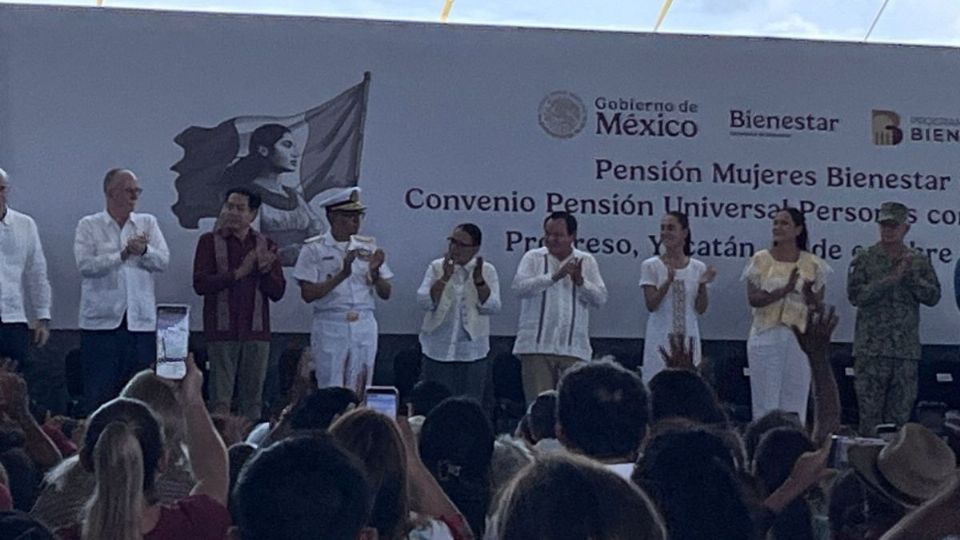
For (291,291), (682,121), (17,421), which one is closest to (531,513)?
(17,421)

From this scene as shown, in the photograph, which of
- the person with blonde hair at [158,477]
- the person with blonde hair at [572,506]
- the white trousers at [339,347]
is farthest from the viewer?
the white trousers at [339,347]

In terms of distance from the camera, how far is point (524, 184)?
10.6 m

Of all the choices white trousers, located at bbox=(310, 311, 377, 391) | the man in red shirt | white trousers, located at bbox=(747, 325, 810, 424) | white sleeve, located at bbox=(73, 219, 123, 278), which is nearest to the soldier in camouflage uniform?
white trousers, located at bbox=(747, 325, 810, 424)

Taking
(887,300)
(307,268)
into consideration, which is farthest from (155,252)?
(887,300)

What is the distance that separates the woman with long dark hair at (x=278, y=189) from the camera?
10.3 meters

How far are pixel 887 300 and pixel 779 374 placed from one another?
2.88 feet

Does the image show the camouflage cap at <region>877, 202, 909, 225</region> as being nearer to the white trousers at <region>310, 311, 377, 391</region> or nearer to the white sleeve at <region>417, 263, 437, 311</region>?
the white sleeve at <region>417, 263, 437, 311</region>

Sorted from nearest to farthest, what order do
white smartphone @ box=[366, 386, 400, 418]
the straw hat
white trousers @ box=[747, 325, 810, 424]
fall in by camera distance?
the straw hat
white smartphone @ box=[366, 386, 400, 418]
white trousers @ box=[747, 325, 810, 424]

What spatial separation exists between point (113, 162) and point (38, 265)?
1.03 m

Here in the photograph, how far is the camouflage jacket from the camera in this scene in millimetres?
9984

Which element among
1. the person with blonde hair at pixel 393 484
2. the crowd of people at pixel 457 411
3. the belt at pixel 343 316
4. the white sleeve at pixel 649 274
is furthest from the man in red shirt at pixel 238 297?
the person with blonde hair at pixel 393 484

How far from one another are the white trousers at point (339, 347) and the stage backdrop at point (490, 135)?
0.76 meters

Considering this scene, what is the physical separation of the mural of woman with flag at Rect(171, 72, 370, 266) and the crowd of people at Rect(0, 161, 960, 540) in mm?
47

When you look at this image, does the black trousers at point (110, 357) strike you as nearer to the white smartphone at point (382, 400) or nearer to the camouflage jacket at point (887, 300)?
the camouflage jacket at point (887, 300)
